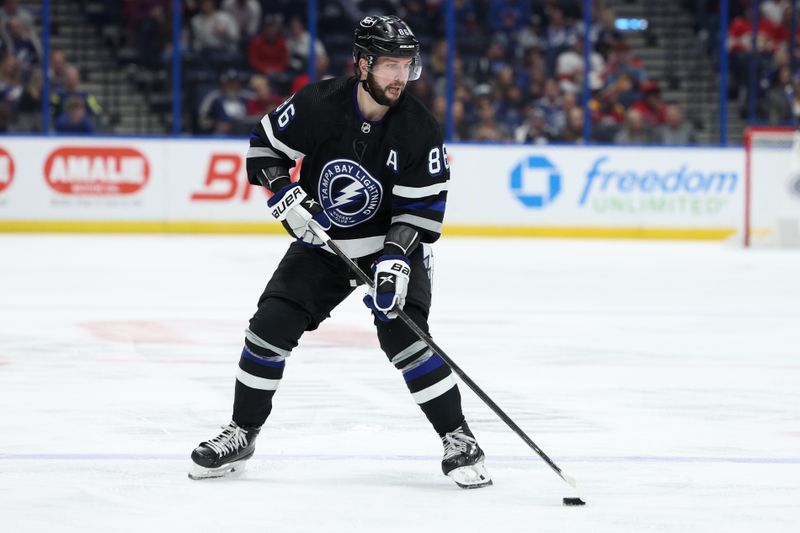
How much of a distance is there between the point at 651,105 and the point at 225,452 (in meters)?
11.0

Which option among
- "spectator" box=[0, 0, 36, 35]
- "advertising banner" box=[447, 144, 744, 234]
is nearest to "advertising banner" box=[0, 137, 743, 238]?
"advertising banner" box=[447, 144, 744, 234]

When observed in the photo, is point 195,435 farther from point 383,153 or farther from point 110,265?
point 110,265

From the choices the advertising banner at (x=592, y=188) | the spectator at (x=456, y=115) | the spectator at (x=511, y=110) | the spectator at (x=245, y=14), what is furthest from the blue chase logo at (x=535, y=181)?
the spectator at (x=245, y=14)

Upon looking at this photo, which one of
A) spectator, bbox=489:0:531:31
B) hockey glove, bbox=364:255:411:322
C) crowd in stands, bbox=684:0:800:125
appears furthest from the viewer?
spectator, bbox=489:0:531:31

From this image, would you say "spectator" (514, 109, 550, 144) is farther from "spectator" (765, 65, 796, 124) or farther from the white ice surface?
the white ice surface

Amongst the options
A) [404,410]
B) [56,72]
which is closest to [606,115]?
[56,72]

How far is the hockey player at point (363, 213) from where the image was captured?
3539 mm

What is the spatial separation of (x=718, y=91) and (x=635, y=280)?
5814 mm

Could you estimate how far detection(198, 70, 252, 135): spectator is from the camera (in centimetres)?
1314

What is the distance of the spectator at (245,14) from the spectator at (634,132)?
3.78 meters

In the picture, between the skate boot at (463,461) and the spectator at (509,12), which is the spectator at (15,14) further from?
the skate boot at (463,461)

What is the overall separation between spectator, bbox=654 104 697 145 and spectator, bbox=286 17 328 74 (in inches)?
134

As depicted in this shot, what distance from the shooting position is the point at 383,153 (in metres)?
3.59

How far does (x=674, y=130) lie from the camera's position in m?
13.5
